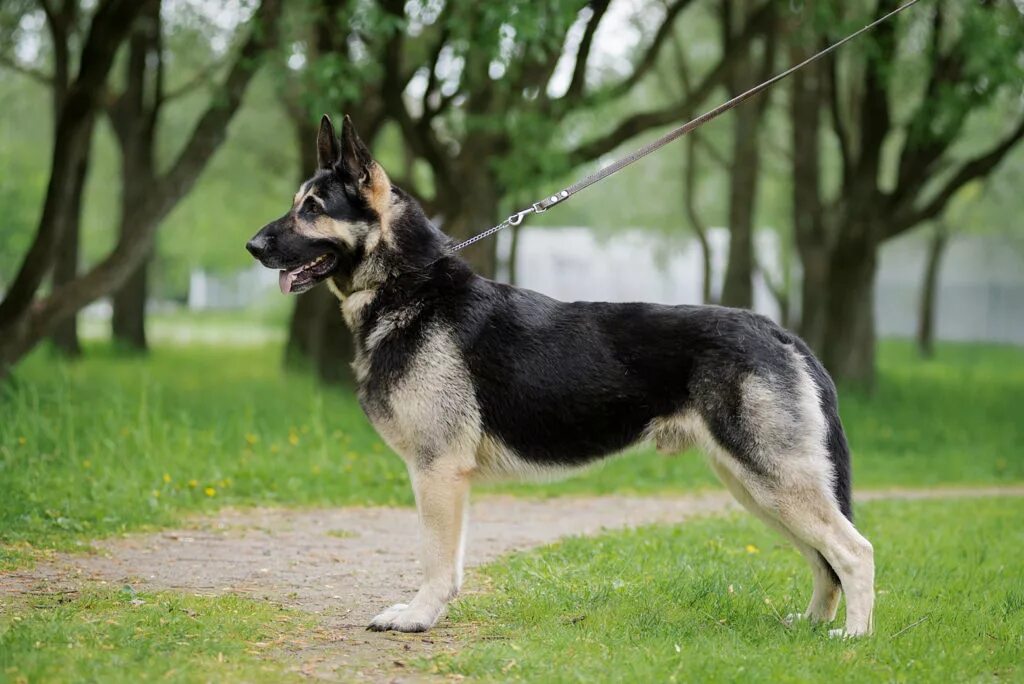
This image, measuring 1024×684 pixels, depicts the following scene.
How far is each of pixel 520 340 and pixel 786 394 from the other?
1.36 m

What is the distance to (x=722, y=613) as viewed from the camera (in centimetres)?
610

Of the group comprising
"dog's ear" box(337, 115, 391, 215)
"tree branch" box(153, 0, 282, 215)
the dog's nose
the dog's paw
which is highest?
"tree branch" box(153, 0, 282, 215)

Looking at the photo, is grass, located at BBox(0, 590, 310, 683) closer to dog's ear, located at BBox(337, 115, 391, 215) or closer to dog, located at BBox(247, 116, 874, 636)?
dog, located at BBox(247, 116, 874, 636)

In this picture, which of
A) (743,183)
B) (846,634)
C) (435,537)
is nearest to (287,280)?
(435,537)

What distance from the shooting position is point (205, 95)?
23.1m

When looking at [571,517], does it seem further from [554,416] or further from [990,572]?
[554,416]

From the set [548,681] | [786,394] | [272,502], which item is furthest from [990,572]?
[272,502]

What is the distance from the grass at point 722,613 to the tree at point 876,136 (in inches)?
313

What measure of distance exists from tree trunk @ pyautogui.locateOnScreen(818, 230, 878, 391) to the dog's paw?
13.8 metres

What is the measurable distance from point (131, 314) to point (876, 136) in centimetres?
1464

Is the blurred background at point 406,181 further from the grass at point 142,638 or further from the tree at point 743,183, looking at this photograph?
the grass at point 142,638

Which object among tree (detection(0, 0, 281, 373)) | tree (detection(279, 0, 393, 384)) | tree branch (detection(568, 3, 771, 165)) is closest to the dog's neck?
tree (detection(279, 0, 393, 384))

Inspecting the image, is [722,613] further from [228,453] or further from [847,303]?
[847,303]

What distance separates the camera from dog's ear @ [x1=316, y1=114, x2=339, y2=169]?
5977mm
